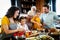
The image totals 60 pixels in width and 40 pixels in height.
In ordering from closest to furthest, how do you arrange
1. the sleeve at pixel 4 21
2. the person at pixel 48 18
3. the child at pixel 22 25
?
the sleeve at pixel 4 21, the child at pixel 22 25, the person at pixel 48 18

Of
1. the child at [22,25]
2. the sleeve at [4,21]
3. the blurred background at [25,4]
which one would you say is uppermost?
the blurred background at [25,4]

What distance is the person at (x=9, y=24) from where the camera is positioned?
183cm

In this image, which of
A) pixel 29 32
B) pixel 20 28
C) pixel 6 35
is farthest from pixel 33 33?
pixel 6 35

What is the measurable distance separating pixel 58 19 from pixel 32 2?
0.45 meters

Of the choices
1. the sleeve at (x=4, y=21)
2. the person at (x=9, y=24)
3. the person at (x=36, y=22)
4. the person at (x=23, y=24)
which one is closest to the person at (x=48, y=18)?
the person at (x=36, y=22)

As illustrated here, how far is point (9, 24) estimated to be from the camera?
1845 millimetres

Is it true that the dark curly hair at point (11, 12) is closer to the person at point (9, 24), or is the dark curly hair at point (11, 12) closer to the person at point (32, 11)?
the person at point (9, 24)

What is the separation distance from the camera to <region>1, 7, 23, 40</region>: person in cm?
183

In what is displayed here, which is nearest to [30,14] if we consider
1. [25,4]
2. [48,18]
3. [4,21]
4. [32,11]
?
[32,11]

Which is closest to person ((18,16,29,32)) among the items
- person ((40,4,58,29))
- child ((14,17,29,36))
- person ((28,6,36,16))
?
child ((14,17,29,36))

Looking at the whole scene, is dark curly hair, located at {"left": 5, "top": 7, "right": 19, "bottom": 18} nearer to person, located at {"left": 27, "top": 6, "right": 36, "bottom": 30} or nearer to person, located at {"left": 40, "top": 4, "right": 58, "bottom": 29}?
person, located at {"left": 27, "top": 6, "right": 36, "bottom": 30}

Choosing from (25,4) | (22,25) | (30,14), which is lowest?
(22,25)

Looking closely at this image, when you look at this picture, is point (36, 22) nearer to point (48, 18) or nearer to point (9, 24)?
point (48, 18)

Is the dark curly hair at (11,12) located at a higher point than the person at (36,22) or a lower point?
higher
